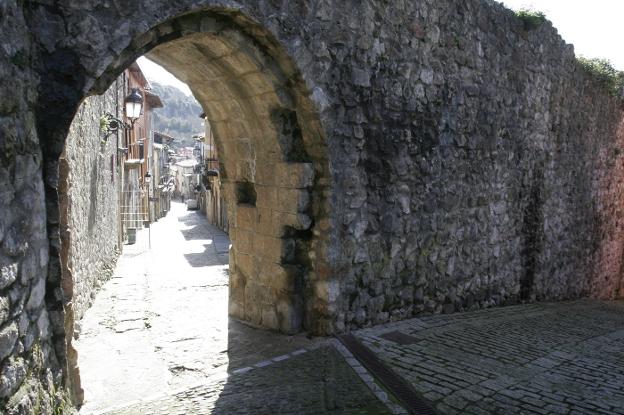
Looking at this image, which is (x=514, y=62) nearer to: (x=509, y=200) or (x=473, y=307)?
(x=509, y=200)

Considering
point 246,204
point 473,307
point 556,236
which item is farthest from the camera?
point 556,236

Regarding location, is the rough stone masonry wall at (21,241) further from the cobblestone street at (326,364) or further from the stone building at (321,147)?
the cobblestone street at (326,364)

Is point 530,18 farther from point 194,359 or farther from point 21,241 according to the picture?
point 21,241

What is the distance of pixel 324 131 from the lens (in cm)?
455

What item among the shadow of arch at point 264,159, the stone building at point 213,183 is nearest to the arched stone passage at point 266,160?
the shadow of arch at point 264,159

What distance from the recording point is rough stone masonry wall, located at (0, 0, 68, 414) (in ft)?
7.63

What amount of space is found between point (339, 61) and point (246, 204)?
176cm

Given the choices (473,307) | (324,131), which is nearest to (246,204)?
(324,131)

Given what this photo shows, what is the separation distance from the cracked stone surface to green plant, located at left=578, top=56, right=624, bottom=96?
24.3ft

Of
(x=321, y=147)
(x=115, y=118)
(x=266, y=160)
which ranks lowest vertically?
(x=266, y=160)

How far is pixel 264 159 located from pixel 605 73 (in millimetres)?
7791

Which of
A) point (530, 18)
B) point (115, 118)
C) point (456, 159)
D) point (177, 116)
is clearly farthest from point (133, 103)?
point (177, 116)

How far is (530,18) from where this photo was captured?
281 inches

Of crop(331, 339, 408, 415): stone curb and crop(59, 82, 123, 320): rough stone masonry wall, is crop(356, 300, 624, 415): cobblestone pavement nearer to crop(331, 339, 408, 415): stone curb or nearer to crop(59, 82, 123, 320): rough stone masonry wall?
crop(331, 339, 408, 415): stone curb
